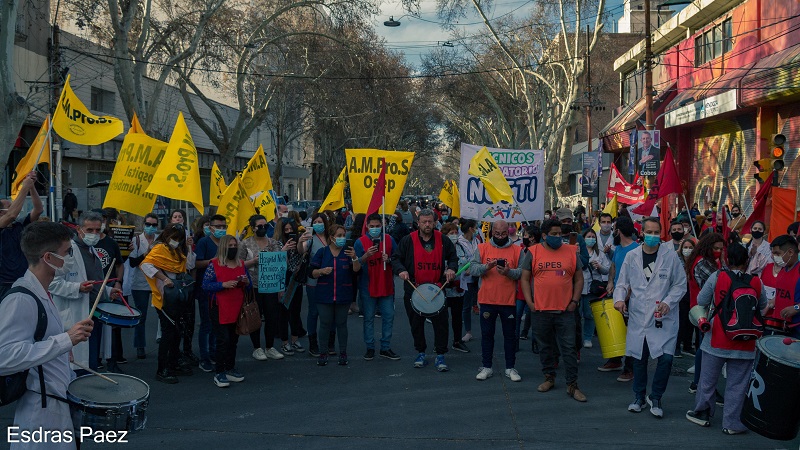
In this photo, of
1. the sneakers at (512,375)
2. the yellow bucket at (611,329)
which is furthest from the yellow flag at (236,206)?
the yellow bucket at (611,329)

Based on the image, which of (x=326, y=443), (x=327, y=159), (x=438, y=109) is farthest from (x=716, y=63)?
(x=438, y=109)

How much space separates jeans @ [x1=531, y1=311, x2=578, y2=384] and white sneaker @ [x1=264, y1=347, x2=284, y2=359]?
3.32 metres

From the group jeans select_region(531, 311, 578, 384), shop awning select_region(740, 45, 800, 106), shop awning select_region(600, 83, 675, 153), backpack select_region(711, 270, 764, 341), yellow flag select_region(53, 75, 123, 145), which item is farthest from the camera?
shop awning select_region(600, 83, 675, 153)

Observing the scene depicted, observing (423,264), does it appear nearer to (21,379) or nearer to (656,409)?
(656,409)

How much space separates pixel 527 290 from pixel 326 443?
8.99 feet

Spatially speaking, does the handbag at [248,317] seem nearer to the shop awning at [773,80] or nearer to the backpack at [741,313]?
the backpack at [741,313]

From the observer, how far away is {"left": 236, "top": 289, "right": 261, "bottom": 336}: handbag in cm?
795

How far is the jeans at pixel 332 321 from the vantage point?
885 cm

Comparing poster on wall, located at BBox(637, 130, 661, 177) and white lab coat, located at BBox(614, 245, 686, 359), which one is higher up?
poster on wall, located at BBox(637, 130, 661, 177)

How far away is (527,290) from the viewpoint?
761 centimetres

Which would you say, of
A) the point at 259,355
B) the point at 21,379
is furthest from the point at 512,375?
the point at 21,379

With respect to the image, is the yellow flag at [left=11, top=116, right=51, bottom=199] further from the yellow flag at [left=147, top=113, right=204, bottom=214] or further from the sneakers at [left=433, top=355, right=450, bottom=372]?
the sneakers at [left=433, top=355, right=450, bottom=372]

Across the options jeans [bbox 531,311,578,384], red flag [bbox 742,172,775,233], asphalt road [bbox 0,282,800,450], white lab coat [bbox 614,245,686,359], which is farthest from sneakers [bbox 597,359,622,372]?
red flag [bbox 742,172,775,233]

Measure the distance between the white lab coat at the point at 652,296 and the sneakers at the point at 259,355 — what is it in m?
4.32
